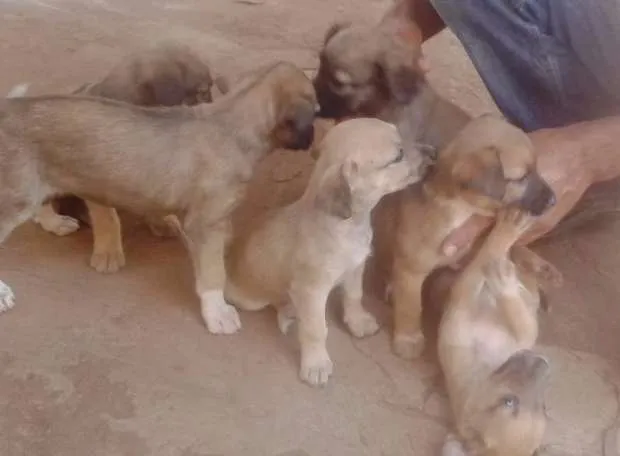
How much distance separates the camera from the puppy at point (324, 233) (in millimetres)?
2576

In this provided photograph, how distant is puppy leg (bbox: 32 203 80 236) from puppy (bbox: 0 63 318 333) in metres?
0.44

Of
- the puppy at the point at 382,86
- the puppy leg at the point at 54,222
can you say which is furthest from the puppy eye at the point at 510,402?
the puppy leg at the point at 54,222

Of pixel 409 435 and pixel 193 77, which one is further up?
pixel 193 77

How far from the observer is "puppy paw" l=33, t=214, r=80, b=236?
3295 millimetres

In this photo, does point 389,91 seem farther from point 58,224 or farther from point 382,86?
point 58,224

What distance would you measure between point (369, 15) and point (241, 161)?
1996 mm

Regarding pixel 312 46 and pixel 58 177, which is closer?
pixel 58 177

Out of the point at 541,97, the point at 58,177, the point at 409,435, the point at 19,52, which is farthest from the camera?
the point at 19,52

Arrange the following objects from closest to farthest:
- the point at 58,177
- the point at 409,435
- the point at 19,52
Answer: the point at 409,435
the point at 58,177
the point at 19,52

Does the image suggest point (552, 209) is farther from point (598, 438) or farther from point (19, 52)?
point (19, 52)

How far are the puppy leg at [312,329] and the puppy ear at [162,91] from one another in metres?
0.78

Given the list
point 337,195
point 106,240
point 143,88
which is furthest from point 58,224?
point 337,195

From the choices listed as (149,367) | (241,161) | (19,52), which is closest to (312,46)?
(19,52)

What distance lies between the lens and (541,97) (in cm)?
331
